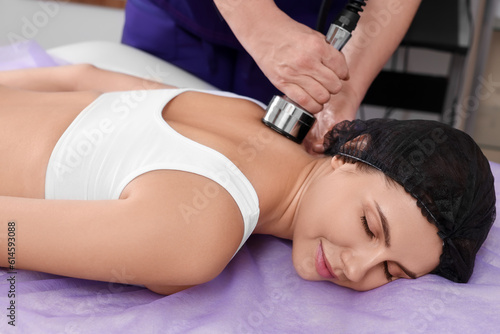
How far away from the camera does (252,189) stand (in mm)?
1049

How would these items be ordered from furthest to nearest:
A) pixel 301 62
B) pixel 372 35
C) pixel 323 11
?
pixel 372 35
pixel 323 11
pixel 301 62

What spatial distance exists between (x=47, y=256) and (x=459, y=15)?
1.83 metres

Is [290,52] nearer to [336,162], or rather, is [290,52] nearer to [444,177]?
[336,162]

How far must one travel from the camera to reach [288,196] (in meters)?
1.18

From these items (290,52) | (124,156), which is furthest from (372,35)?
(124,156)

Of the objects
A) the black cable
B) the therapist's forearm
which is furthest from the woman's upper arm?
the therapist's forearm

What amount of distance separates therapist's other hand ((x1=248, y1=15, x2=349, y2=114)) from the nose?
32 cm

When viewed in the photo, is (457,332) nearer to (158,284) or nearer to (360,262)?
(360,262)

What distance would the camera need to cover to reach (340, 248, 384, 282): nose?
→ 1.00 meters

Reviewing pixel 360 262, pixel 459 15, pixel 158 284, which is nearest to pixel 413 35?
pixel 459 15

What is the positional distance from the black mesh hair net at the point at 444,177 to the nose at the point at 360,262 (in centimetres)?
12

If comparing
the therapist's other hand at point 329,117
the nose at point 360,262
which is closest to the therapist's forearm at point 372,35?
the therapist's other hand at point 329,117

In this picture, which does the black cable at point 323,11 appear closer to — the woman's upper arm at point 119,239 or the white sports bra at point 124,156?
the white sports bra at point 124,156

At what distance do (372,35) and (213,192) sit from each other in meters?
0.70
